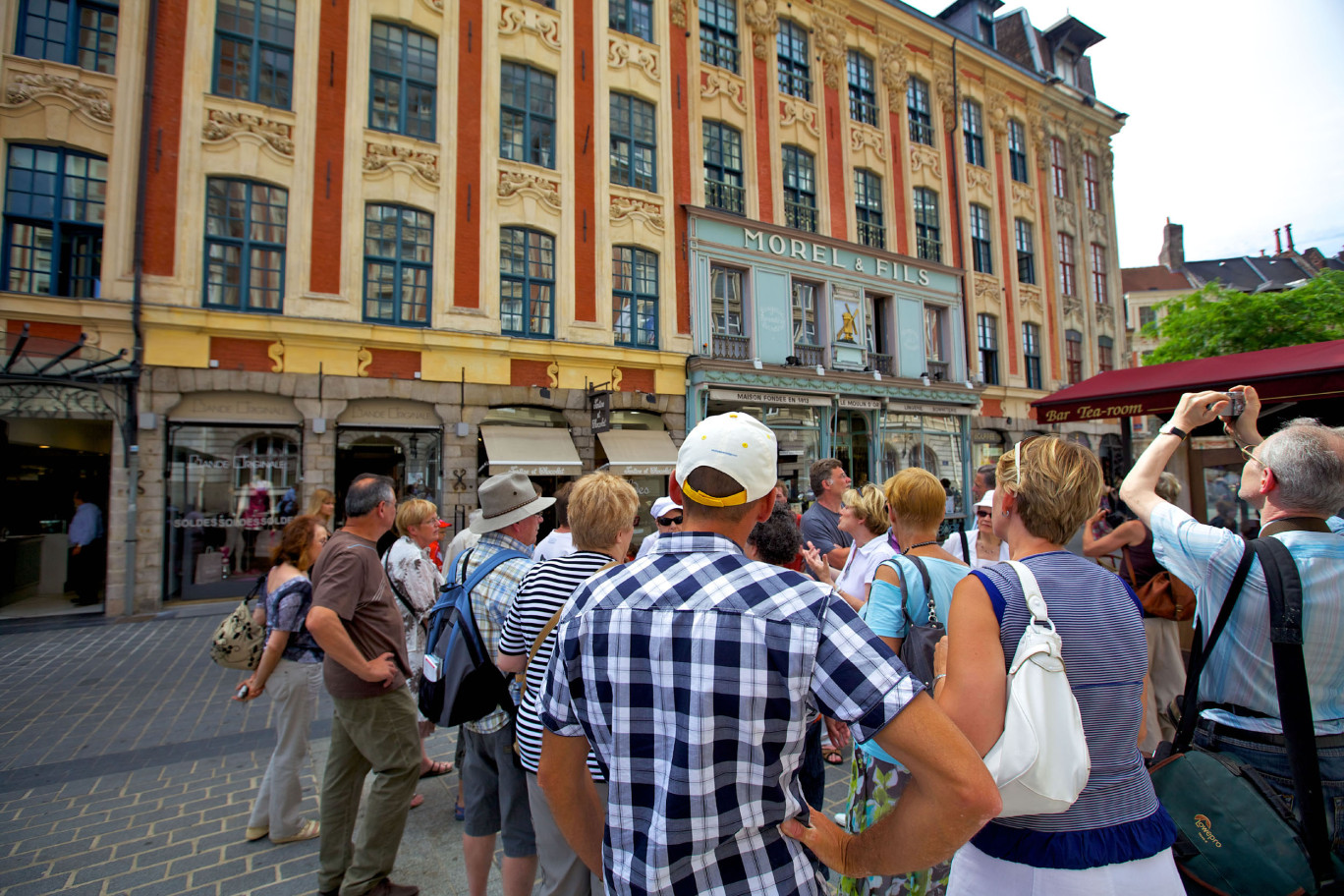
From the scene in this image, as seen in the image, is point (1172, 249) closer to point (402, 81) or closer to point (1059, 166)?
point (1059, 166)

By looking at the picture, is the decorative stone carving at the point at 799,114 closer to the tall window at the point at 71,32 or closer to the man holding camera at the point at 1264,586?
the tall window at the point at 71,32

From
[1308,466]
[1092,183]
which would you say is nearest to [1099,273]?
[1092,183]

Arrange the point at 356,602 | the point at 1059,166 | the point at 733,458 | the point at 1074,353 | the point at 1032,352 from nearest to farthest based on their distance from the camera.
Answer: the point at 733,458, the point at 356,602, the point at 1032,352, the point at 1074,353, the point at 1059,166

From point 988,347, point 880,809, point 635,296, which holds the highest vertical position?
point 988,347

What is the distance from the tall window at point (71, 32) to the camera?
10.6 meters

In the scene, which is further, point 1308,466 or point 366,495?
point 366,495

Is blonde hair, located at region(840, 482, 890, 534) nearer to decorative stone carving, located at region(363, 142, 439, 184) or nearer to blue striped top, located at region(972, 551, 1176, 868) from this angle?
blue striped top, located at region(972, 551, 1176, 868)

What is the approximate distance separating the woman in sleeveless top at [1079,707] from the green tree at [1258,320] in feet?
79.3

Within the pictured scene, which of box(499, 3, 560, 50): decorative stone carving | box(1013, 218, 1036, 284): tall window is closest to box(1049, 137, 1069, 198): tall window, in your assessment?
box(1013, 218, 1036, 284): tall window

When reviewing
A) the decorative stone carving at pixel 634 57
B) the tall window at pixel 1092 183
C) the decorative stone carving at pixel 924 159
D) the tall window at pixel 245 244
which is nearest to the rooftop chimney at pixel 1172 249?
the tall window at pixel 1092 183

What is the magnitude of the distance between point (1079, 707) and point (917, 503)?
4.76 feet

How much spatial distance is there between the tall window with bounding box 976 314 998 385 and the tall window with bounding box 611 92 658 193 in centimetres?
1279

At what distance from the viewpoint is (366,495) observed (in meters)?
3.46

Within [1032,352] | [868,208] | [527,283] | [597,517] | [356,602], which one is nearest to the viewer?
[597,517]
